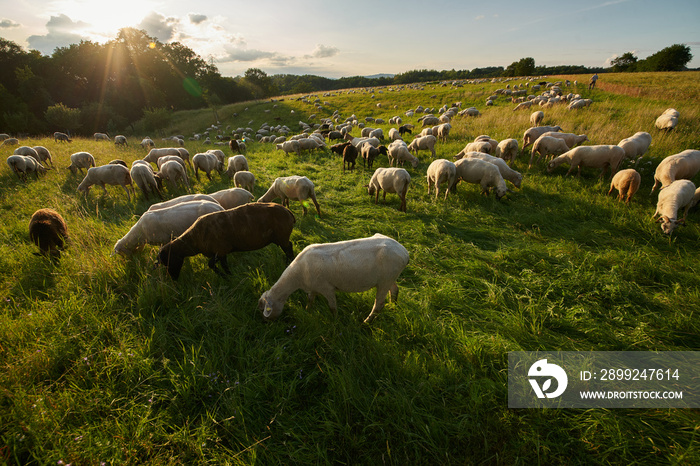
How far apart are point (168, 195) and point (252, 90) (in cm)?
7650

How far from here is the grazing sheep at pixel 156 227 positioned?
18.3ft

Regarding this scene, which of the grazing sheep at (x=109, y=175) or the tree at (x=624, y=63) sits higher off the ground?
the tree at (x=624, y=63)

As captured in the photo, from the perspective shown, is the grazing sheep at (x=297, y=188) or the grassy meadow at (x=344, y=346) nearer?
the grassy meadow at (x=344, y=346)

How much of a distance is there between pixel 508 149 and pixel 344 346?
12.6 m

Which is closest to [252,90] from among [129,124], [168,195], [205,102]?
[205,102]

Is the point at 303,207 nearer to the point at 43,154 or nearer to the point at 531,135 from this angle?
the point at 531,135

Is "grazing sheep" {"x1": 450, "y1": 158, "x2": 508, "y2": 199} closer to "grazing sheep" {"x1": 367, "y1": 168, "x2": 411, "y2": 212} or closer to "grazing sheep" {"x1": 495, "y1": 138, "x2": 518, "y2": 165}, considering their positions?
"grazing sheep" {"x1": 367, "y1": 168, "x2": 411, "y2": 212}

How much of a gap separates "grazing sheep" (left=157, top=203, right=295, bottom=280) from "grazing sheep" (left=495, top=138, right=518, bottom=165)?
37.4 feet

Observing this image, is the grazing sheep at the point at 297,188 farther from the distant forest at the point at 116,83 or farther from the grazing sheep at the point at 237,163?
the distant forest at the point at 116,83

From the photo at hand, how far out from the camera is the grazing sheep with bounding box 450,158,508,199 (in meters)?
8.64

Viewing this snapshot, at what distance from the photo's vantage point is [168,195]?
10305 mm

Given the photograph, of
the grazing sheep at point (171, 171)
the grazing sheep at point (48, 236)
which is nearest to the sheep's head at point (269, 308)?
the grazing sheep at point (48, 236)

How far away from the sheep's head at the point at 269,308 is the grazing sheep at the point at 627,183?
1055cm

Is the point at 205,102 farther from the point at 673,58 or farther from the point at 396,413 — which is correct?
the point at 673,58
